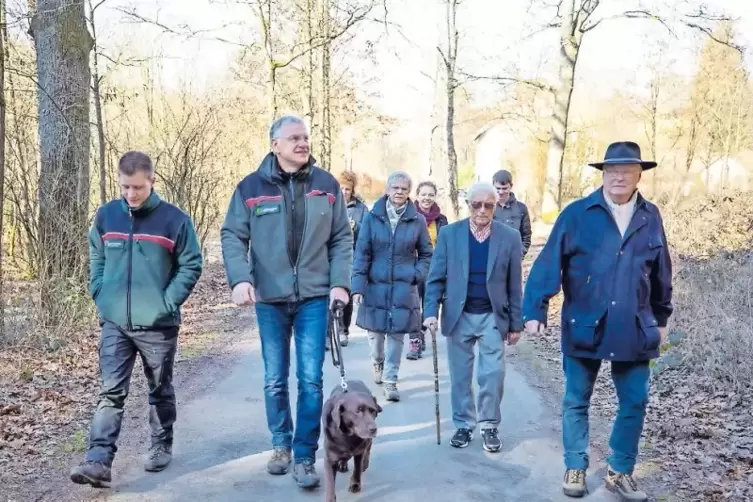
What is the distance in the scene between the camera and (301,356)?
488 centimetres

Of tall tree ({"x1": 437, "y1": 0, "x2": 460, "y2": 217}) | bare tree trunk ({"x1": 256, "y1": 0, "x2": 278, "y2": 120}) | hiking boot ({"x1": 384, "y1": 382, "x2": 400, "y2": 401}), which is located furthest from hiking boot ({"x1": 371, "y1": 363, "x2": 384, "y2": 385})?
tall tree ({"x1": 437, "y1": 0, "x2": 460, "y2": 217})

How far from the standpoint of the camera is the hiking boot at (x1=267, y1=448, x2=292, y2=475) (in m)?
4.95

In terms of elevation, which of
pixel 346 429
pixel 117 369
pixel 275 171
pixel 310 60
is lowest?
pixel 346 429

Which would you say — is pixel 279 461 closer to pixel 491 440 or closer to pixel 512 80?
pixel 491 440

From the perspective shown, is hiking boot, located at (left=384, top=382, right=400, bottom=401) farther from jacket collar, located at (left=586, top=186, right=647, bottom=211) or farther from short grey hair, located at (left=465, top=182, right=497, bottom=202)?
jacket collar, located at (left=586, top=186, right=647, bottom=211)

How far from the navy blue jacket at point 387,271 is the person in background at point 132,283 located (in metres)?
2.61

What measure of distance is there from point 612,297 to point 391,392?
301 cm

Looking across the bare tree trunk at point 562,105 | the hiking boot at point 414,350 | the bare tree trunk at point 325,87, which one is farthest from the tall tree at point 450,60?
the hiking boot at point 414,350

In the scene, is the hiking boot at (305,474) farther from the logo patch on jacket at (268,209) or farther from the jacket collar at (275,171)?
the jacket collar at (275,171)

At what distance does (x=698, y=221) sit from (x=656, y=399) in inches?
322

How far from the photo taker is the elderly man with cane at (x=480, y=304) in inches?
221

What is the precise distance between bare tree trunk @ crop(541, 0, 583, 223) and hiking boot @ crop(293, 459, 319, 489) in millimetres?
16435

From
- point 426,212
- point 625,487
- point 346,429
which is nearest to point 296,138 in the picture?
point 346,429

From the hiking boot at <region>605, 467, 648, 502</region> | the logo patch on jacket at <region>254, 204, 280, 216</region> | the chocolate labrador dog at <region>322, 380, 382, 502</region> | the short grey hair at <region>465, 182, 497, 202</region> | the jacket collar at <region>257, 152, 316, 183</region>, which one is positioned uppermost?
the jacket collar at <region>257, 152, 316, 183</region>
